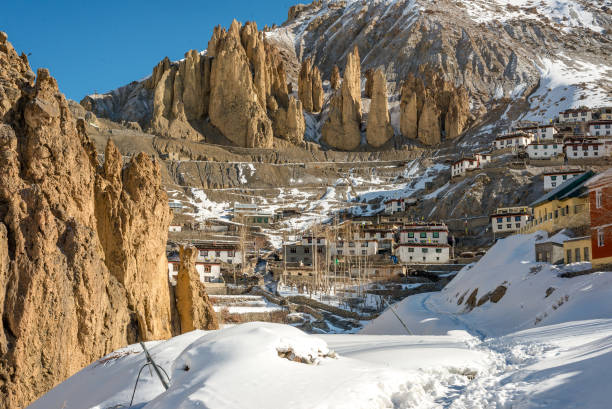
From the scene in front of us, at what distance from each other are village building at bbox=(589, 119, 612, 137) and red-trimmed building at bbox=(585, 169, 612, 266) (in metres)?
103

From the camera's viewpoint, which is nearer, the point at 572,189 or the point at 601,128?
the point at 572,189

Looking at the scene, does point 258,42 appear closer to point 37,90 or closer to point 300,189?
point 300,189

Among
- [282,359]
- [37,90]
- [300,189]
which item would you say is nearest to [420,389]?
[282,359]

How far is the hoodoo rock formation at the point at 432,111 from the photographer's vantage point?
6821 inches

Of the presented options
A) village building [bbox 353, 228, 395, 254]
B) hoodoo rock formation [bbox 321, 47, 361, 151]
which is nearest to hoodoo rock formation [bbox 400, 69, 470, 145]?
hoodoo rock formation [bbox 321, 47, 361, 151]

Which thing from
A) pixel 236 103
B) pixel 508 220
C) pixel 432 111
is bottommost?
pixel 508 220

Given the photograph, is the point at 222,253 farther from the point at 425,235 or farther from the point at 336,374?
the point at 336,374

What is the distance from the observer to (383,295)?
229 feet

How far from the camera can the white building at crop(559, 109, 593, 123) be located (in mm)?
143750

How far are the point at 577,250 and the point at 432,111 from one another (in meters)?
139

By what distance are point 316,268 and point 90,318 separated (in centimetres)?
6007

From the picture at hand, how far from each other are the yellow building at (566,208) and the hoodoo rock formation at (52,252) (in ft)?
107

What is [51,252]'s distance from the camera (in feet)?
66.5

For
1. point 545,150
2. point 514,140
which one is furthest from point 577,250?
point 514,140
